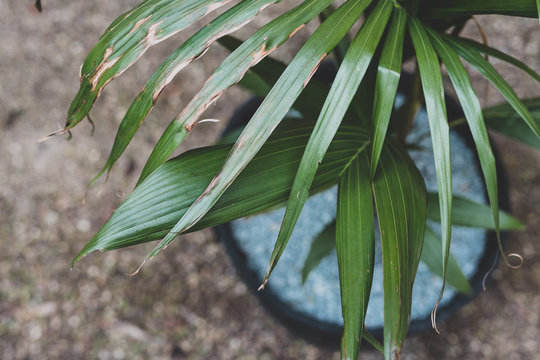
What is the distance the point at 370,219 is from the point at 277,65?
25 cm

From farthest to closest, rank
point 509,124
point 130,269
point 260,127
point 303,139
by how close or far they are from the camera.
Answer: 1. point 130,269
2. point 509,124
3. point 303,139
4. point 260,127

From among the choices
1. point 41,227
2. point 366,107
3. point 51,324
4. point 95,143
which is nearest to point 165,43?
point 95,143

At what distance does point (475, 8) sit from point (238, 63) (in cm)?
26

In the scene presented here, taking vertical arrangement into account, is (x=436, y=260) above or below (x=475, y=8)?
below

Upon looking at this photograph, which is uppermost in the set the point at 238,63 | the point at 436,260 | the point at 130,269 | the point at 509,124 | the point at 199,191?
the point at 238,63

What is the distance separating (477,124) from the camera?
47 cm

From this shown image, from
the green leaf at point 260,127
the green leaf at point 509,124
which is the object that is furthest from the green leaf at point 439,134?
the green leaf at point 509,124

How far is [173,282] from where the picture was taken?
1.18m

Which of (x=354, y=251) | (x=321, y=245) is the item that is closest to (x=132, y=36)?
(x=354, y=251)

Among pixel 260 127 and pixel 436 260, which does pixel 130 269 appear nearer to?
pixel 436 260

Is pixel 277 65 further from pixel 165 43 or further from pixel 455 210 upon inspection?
pixel 165 43

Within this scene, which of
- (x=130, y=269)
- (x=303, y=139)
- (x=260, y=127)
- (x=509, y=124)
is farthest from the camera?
(x=130, y=269)

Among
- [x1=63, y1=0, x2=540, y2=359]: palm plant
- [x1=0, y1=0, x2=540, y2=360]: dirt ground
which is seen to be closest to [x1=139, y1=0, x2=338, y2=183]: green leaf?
[x1=63, y1=0, x2=540, y2=359]: palm plant

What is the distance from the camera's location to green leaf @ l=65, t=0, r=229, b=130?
48 centimetres
